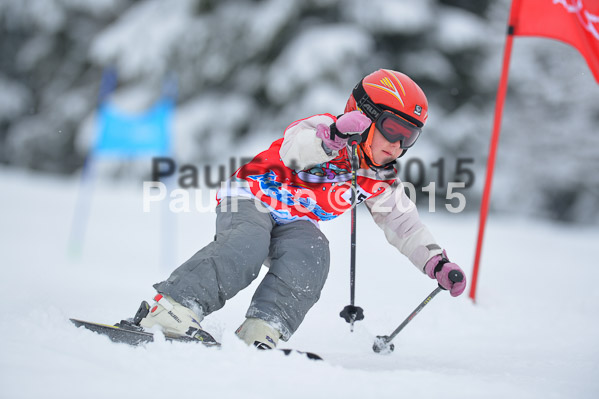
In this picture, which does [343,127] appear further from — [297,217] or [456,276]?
[456,276]

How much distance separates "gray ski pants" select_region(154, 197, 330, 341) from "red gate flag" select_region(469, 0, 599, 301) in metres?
1.64

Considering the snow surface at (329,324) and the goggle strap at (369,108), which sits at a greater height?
the goggle strap at (369,108)

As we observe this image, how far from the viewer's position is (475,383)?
5.69ft

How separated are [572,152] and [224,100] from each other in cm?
668

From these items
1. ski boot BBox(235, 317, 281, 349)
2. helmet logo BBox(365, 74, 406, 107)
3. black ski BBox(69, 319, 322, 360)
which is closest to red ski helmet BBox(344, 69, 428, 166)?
helmet logo BBox(365, 74, 406, 107)

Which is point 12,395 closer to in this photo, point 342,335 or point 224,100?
point 342,335

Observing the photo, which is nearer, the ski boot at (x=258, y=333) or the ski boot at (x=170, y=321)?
the ski boot at (x=170, y=321)

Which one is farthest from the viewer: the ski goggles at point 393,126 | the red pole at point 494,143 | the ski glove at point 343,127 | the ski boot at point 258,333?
the red pole at point 494,143

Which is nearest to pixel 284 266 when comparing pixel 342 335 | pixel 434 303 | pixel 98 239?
pixel 342 335

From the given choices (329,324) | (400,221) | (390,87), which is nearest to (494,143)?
(400,221)

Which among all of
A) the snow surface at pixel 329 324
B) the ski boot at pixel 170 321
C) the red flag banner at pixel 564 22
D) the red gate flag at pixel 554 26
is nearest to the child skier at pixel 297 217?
the ski boot at pixel 170 321

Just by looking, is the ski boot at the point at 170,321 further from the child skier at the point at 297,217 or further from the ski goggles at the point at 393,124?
the ski goggles at the point at 393,124

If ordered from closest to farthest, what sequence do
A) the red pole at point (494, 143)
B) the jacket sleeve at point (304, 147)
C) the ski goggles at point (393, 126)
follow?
the jacket sleeve at point (304, 147) < the ski goggles at point (393, 126) < the red pole at point (494, 143)

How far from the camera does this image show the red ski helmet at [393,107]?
233cm
